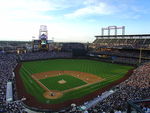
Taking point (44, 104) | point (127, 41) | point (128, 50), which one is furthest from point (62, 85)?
point (127, 41)

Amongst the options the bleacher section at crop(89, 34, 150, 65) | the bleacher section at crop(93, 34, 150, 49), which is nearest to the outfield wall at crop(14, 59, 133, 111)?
the bleacher section at crop(89, 34, 150, 65)

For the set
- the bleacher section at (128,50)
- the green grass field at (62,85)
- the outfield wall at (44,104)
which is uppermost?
the bleacher section at (128,50)

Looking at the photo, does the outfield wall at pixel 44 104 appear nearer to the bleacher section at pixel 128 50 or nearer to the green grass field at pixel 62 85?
the green grass field at pixel 62 85

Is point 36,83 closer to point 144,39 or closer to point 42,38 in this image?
point 42,38

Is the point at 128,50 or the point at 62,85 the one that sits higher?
the point at 128,50

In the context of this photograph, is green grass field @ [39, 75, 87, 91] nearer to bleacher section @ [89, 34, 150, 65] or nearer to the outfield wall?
the outfield wall

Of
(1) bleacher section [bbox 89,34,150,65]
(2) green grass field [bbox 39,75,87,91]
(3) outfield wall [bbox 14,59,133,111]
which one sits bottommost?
(3) outfield wall [bbox 14,59,133,111]

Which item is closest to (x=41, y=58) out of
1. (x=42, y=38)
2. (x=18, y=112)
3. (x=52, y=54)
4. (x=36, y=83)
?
(x=52, y=54)

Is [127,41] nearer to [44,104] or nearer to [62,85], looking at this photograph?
[62,85]

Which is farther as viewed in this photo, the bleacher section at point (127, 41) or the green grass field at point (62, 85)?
the bleacher section at point (127, 41)

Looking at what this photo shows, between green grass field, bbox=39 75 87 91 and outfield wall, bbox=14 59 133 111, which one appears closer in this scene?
outfield wall, bbox=14 59 133 111

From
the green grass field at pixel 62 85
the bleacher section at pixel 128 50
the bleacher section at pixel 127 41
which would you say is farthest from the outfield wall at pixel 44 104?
the bleacher section at pixel 127 41

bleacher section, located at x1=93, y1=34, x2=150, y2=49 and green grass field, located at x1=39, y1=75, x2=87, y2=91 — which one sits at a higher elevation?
bleacher section, located at x1=93, y1=34, x2=150, y2=49

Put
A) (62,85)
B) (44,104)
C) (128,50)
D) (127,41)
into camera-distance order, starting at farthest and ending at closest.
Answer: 1. (127,41)
2. (128,50)
3. (62,85)
4. (44,104)
